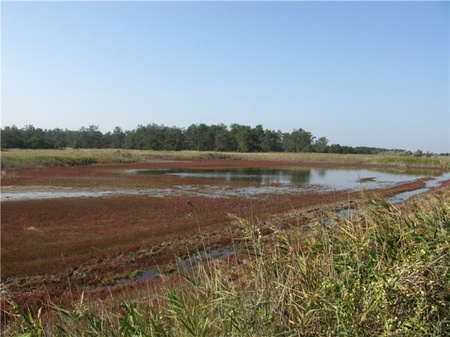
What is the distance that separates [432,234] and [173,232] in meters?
10.5

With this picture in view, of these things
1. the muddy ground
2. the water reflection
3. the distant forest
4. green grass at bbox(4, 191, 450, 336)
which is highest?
the distant forest

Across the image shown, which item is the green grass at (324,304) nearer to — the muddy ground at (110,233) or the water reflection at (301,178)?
the muddy ground at (110,233)

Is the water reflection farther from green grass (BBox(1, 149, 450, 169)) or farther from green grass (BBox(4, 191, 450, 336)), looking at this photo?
green grass (BBox(4, 191, 450, 336))

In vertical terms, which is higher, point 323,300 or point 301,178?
point 323,300

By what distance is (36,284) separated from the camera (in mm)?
8742

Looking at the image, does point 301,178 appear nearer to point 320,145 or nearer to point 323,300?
point 323,300

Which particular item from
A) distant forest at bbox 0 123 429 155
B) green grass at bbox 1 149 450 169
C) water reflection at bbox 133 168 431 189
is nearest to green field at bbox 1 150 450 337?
water reflection at bbox 133 168 431 189

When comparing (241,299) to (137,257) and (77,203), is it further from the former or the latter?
(77,203)

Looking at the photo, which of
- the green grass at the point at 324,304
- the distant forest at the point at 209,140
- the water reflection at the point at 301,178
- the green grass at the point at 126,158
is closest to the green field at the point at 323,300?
the green grass at the point at 324,304

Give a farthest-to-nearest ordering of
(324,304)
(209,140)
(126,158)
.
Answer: (209,140) < (126,158) < (324,304)

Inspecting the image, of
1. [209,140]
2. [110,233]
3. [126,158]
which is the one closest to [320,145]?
[209,140]

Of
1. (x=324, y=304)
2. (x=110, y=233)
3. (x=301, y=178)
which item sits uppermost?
(x=324, y=304)

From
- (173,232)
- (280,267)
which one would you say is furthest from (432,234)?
(173,232)

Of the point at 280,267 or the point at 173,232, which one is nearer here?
the point at 280,267
